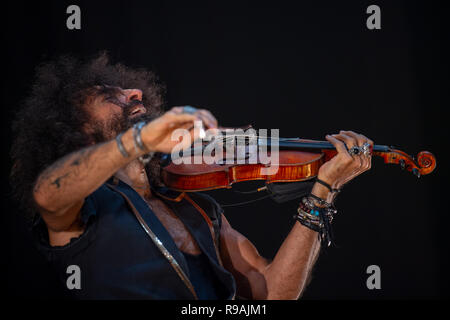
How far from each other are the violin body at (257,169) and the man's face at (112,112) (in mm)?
241

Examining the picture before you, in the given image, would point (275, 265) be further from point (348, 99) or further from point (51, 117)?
point (348, 99)

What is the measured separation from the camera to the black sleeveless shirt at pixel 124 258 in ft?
3.83

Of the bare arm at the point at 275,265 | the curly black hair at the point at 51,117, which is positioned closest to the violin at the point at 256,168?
the bare arm at the point at 275,265

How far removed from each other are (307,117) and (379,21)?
0.71 meters

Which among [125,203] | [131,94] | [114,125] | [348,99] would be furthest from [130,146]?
[348,99]

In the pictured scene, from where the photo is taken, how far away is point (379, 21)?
7.56ft

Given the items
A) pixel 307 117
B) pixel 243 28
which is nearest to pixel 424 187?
pixel 307 117

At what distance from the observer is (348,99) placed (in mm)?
2352

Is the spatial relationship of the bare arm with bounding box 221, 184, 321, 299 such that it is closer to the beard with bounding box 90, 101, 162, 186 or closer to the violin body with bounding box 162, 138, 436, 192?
the violin body with bounding box 162, 138, 436, 192

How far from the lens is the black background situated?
90.5 inches

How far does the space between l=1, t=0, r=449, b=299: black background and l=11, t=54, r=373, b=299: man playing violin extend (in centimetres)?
62

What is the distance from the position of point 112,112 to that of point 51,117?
0.26 metres

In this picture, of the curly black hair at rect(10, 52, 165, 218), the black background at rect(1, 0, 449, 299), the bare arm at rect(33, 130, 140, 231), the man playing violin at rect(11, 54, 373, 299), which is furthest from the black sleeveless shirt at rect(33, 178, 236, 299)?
the black background at rect(1, 0, 449, 299)

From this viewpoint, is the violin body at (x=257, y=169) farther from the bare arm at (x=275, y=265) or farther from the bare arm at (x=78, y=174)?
the bare arm at (x=78, y=174)
